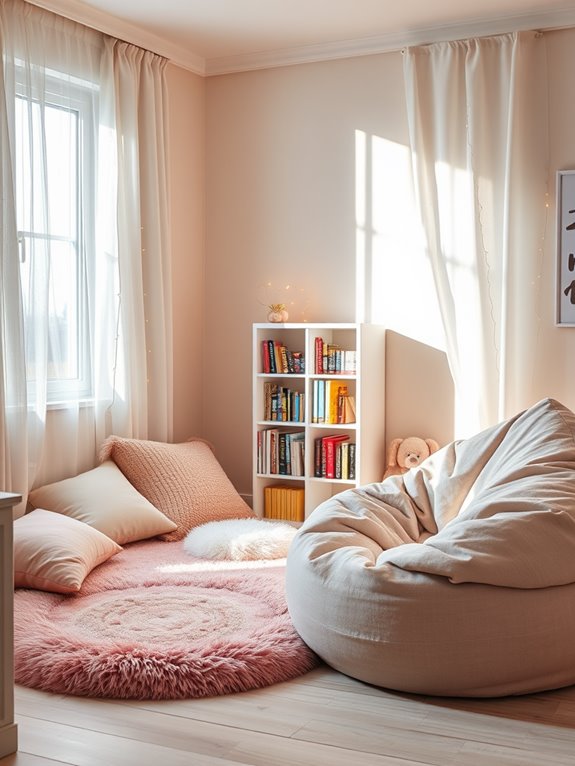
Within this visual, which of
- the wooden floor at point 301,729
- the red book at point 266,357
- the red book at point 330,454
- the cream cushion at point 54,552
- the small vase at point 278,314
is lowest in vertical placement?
the wooden floor at point 301,729

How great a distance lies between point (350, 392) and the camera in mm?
4922

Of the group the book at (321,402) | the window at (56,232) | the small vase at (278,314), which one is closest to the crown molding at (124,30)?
the window at (56,232)

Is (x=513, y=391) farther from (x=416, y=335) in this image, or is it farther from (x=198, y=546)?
(x=198, y=546)

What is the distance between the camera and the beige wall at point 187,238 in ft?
17.2

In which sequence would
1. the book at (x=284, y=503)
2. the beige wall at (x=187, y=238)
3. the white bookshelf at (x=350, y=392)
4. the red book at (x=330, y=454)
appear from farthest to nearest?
the beige wall at (x=187, y=238)
the book at (x=284, y=503)
the red book at (x=330, y=454)
the white bookshelf at (x=350, y=392)

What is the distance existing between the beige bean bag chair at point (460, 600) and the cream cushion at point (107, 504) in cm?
135

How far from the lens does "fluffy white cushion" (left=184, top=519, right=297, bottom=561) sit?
4.16m

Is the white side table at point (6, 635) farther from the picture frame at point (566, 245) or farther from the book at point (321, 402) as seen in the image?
the picture frame at point (566, 245)

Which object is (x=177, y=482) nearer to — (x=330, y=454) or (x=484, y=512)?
(x=330, y=454)

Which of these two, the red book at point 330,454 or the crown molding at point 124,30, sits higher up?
the crown molding at point 124,30

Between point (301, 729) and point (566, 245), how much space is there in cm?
287

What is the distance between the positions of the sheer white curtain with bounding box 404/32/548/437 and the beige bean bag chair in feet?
4.83

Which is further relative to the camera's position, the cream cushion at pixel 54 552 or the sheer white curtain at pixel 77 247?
the sheer white curtain at pixel 77 247

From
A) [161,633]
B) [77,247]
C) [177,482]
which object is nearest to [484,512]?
[161,633]
